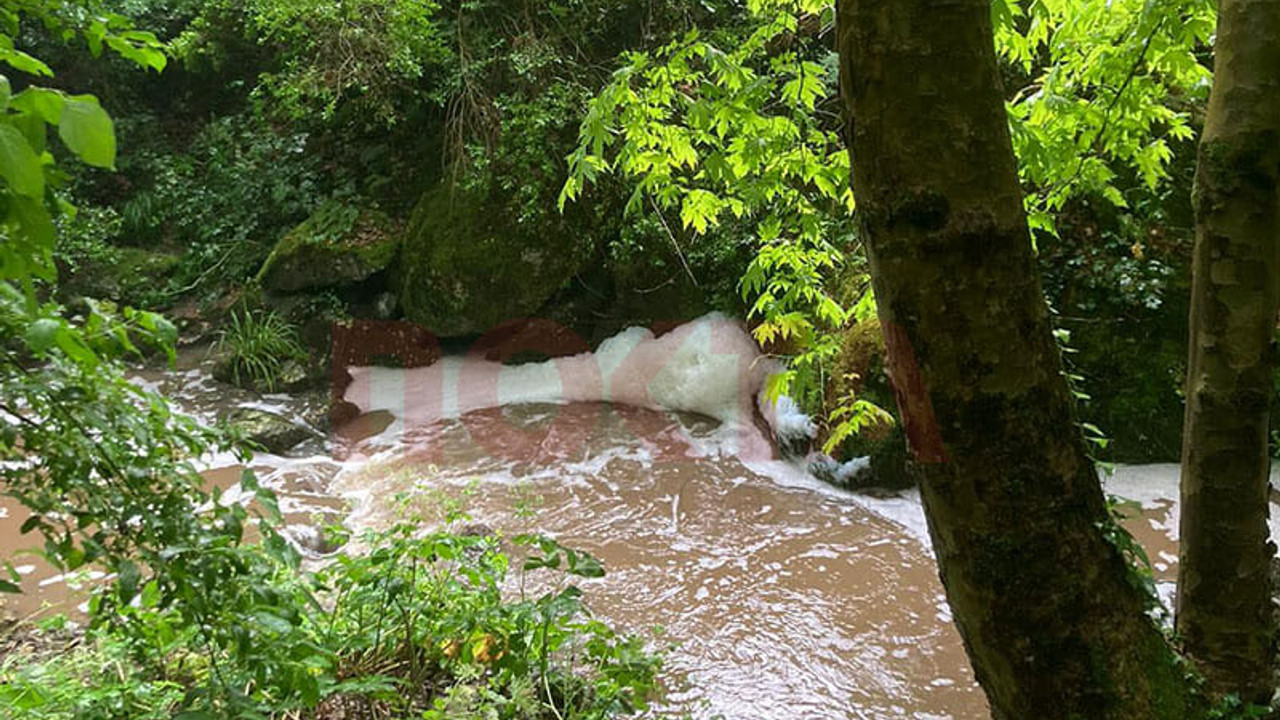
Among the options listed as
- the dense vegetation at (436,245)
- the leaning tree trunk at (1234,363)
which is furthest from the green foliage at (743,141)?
the leaning tree trunk at (1234,363)

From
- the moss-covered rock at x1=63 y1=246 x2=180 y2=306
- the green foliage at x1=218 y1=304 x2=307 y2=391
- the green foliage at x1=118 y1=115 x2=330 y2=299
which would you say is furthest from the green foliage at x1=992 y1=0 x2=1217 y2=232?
the moss-covered rock at x1=63 y1=246 x2=180 y2=306

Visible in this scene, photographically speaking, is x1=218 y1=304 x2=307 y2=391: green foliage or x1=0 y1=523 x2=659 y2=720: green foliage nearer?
x1=0 y1=523 x2=659 y2=720: green foliage

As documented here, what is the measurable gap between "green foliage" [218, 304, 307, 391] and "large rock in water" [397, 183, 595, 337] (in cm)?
118

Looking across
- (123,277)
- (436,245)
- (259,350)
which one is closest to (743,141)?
(436,245)

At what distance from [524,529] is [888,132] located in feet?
13.3

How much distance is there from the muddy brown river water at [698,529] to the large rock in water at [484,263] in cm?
103

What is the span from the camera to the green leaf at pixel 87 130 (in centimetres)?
68

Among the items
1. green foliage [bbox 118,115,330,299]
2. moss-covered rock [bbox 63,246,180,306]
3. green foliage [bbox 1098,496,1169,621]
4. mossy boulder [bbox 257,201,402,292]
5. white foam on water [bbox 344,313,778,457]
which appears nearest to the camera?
green foliage [bbox 1098,496,1169,621]

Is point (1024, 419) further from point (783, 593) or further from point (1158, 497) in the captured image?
point (1158, 497)

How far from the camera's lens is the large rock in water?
22.9ft

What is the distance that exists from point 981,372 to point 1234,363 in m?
0.66

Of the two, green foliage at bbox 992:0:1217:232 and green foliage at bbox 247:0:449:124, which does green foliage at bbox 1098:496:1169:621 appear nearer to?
green foliage at bbox 992:0:1217:232

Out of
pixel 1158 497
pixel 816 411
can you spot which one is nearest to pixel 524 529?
pixel 816 411

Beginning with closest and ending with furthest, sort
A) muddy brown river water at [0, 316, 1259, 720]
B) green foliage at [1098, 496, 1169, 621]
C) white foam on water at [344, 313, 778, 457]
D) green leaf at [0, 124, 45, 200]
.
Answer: green leaf at [0, 124, 45, 200] < green foliage at [1098, 496, 1169, 621] < muddy brown river water at [0, 316, 1259, 720] < white foam on water at [344, 313, 778, 457]
